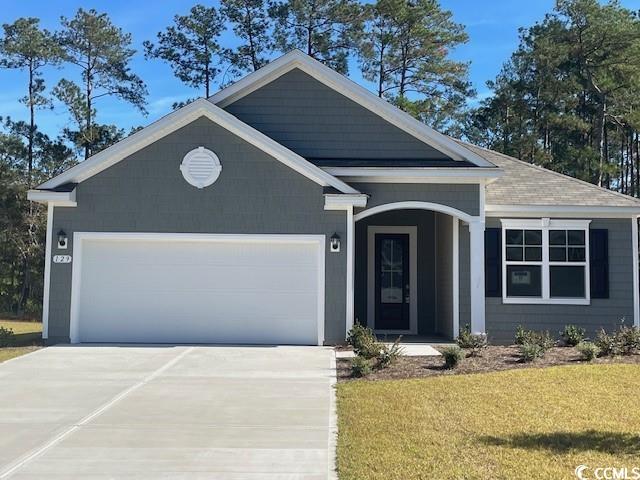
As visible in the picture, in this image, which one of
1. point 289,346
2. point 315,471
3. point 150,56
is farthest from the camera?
point 150,56

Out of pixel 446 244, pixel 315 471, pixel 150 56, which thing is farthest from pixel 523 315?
pixel 150 56

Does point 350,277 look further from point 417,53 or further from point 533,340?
point 417,53

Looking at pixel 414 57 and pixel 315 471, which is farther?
pixel 414 57

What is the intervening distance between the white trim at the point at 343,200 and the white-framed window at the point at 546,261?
351 centimetres

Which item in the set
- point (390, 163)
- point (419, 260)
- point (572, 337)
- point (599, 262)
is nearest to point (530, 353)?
point (572, 337)

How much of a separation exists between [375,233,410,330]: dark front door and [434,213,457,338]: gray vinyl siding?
0.77 meters

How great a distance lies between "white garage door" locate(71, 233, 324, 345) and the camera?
12.7 meters

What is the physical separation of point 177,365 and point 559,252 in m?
8.67

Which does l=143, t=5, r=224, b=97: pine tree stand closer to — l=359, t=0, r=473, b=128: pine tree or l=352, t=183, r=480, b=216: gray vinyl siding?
l=359, t=0, r=473, b=128: pine tree

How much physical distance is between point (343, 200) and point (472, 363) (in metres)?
4.15

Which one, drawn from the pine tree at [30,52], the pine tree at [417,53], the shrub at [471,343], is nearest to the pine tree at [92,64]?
the pine tree at [30,52]

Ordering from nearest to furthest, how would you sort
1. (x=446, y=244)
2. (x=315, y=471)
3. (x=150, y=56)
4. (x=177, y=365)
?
(x=315, y=471), (x=177, y=365), (x=446, y=244), (x=150, y=56)

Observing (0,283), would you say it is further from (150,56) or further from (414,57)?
(414,57)

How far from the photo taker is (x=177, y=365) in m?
10.2
